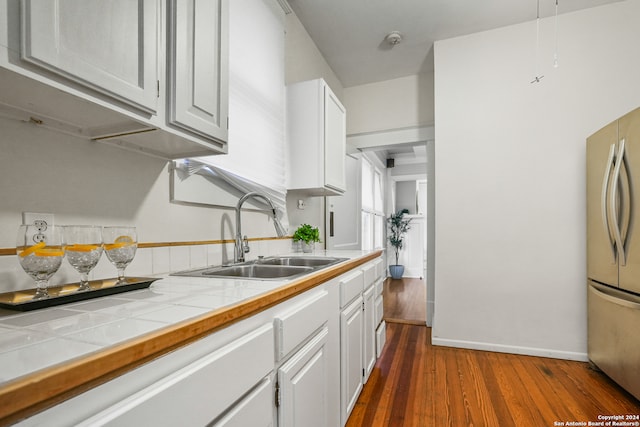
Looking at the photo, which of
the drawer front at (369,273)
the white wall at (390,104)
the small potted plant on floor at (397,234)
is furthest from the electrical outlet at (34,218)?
the small potted plant on floor at (397,234)

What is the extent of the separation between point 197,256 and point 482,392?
1896mm

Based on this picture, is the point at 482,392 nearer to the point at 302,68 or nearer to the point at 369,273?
the point at 369,273

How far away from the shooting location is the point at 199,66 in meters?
1.15

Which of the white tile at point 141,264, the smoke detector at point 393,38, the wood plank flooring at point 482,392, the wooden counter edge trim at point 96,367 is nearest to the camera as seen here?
the wooden counter edge trim at point 96,367

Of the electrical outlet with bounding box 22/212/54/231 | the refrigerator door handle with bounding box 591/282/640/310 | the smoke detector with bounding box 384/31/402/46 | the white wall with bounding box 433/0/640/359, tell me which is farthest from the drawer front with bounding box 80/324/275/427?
the smoke detector with bounding box 384/31/402/46

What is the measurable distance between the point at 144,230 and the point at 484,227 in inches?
101

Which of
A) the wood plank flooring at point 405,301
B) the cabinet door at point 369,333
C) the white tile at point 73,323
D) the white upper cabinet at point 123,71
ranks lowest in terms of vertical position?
the wood plank flooring at point 405,301

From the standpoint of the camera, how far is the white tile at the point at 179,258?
4.47 feet

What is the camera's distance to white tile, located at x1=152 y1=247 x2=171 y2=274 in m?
1.28

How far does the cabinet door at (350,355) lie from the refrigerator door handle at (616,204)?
1.57 meters

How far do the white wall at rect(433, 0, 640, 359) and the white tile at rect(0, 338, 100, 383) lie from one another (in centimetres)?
281

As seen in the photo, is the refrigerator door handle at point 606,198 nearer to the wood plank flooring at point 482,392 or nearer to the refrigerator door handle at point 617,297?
the refrigerator door handle at point 617,297

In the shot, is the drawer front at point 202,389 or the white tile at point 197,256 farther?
the white tile at point 197,256

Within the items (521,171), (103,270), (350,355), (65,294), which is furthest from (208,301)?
(521,171)
